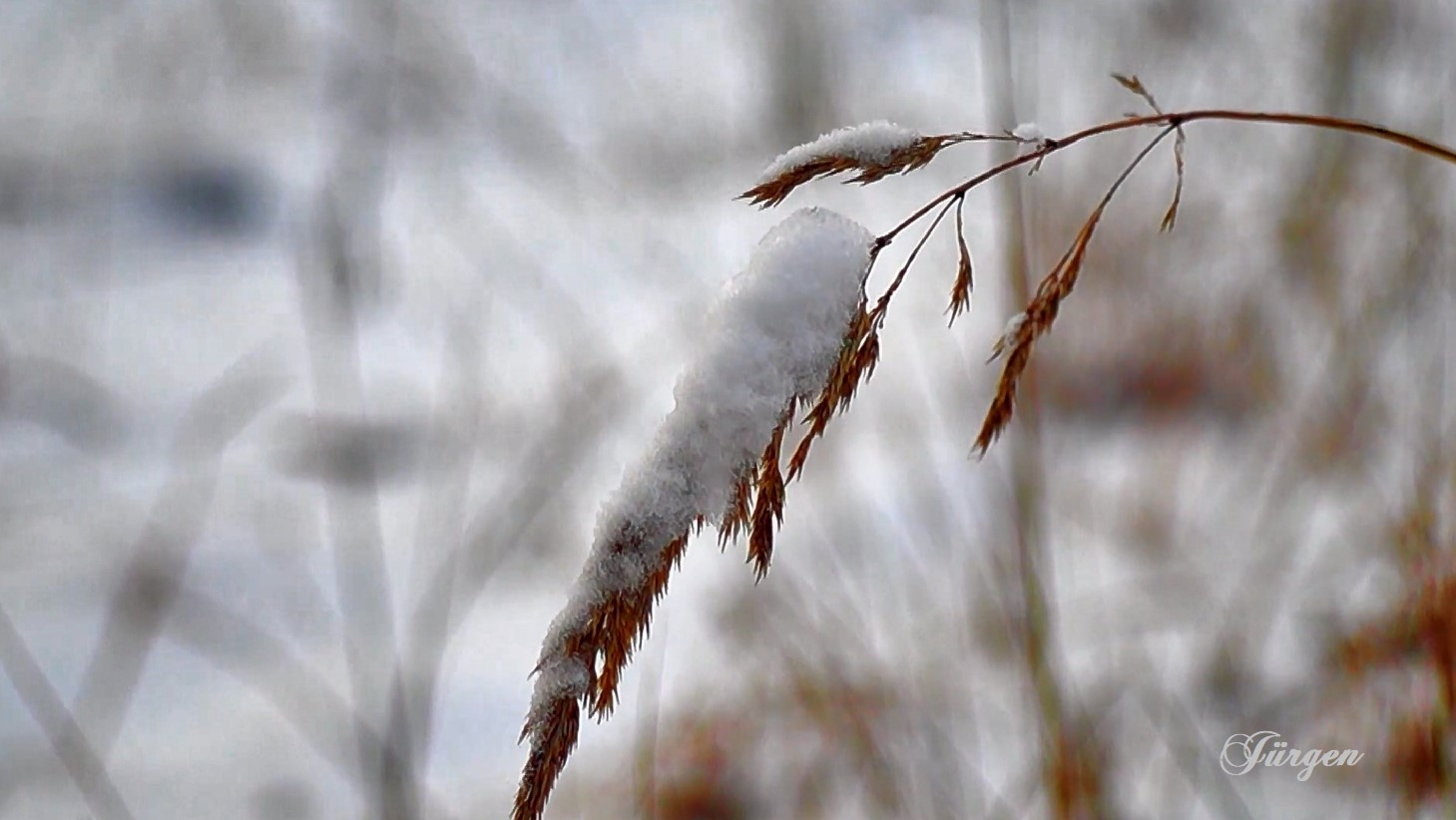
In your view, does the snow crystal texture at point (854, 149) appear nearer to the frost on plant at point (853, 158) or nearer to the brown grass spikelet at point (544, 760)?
the frost on plant at point (853, 158)

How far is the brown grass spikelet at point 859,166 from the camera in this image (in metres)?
0.49

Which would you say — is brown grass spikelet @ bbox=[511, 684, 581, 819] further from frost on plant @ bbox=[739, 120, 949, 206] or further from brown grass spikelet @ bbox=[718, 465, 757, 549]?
frost on plant @ bbox=[739, 120, 949, 206]

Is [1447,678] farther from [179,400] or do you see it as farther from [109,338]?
[109,338]

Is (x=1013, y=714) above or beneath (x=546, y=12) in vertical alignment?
beneath

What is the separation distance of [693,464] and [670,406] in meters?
1.15

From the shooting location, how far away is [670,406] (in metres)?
1.57

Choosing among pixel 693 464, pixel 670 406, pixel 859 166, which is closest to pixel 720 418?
pixel 693 464

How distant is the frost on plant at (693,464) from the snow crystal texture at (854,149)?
7 cm

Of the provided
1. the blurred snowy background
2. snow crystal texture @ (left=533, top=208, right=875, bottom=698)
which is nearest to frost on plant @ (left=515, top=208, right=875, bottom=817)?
snow crystal texture @ (left=533, top=208, right=875, bottom=698)

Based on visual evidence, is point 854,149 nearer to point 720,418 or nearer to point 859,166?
point 859,166

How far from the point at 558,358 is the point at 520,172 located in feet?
1.37

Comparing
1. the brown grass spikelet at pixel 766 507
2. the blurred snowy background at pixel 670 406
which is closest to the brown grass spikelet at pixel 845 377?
the brown grass spikelet at pixel 766 507

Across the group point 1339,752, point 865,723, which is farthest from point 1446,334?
point 865,723

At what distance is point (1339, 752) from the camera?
1200mm
